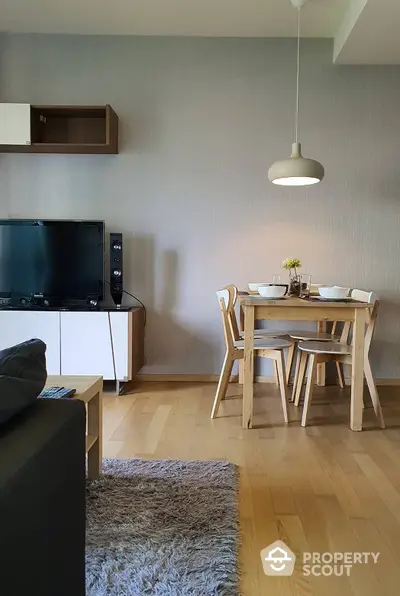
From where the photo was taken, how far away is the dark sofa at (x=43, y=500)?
33.3 inches

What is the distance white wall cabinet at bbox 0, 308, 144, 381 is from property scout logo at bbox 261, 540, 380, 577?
2.22 m

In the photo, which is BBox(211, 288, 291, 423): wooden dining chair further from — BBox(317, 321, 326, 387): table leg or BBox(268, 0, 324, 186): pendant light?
BBox(317, 321, 326, 387): table leg

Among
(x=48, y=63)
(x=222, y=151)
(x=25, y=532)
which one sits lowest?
(x=25, y=532)

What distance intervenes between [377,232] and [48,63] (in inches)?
117

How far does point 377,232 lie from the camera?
411cm

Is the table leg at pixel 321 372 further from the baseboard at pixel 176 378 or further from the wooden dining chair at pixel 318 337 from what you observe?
the baseboard at pixel 176 378

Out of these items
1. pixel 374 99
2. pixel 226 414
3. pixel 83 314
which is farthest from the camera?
pixel 374 99

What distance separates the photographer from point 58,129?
4.09 metres

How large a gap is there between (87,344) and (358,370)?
1.91 meters

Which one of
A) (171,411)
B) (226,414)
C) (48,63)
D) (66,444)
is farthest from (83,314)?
(66,444)

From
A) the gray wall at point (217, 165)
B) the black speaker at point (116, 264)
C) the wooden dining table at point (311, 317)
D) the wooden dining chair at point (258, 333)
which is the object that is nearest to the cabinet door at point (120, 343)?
the black speaker at point (116, 264)

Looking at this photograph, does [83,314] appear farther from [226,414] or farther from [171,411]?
[226,414]

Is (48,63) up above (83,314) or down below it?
above

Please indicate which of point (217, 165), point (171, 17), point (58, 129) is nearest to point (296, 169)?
point (217, 165)
